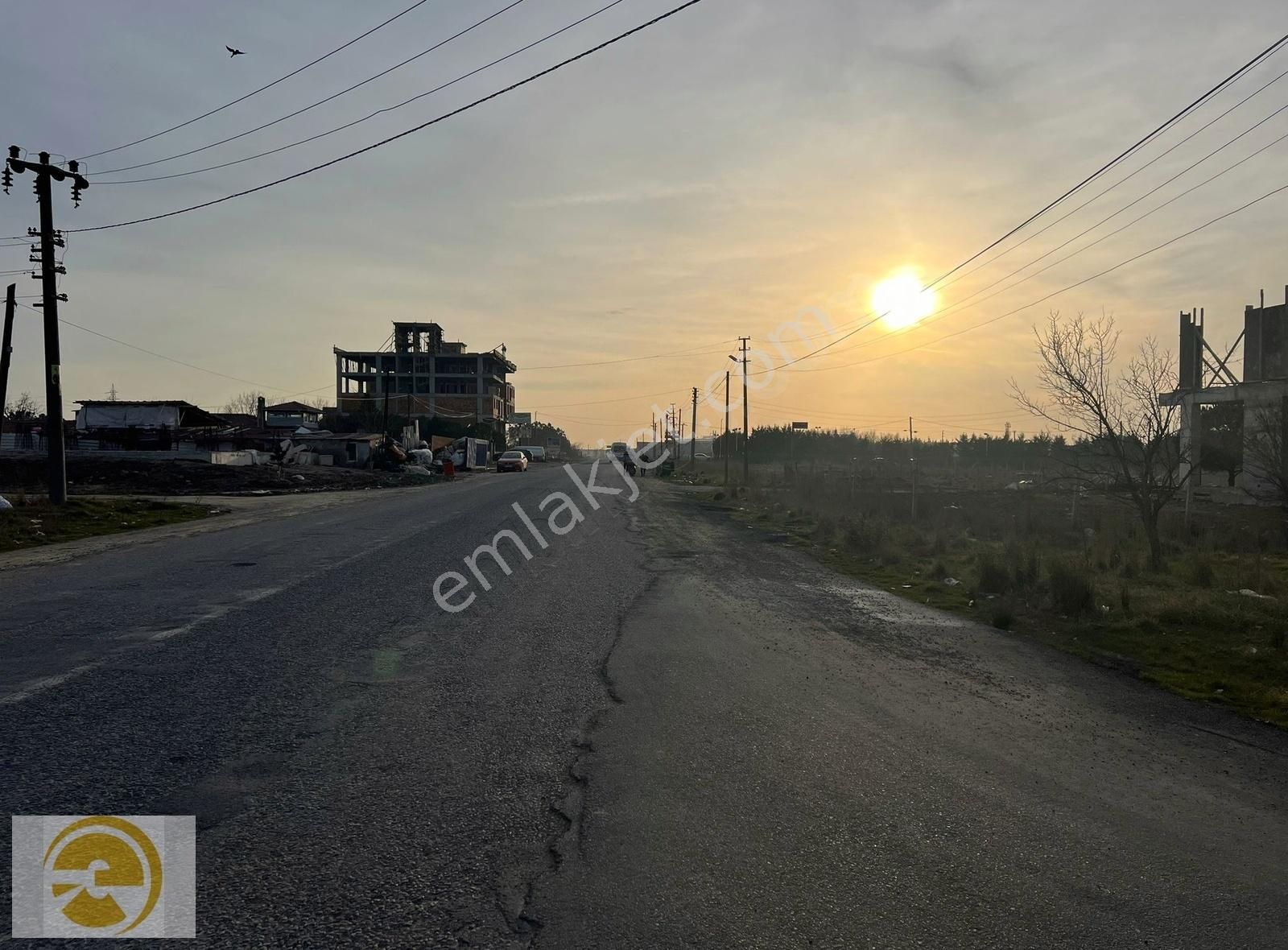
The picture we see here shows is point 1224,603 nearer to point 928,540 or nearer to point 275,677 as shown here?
point 928,540

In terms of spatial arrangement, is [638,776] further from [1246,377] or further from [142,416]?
[142,416]

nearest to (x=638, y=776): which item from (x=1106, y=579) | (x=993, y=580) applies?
(x=993, y=580)

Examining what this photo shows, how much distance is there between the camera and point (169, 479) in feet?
125

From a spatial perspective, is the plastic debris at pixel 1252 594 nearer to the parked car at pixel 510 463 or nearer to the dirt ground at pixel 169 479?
the dirt ground at pixel 169 479

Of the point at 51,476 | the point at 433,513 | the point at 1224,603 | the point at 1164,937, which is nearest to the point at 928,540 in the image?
the point at 1224,603

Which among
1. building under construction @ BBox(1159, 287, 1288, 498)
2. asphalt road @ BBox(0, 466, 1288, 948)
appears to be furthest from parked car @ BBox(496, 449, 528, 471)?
asphalt road @ BBox(0, 466, 1288, 948)

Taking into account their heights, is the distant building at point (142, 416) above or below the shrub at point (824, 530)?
above

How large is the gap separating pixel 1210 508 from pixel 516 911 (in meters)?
28.0

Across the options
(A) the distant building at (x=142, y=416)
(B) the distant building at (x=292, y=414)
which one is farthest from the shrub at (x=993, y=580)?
(B) the distant building at (x=292, y=414)

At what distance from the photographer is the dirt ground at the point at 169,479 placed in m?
35.1

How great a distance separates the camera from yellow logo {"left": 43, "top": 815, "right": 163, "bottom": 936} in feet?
11.0

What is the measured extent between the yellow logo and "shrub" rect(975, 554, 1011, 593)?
11.4m

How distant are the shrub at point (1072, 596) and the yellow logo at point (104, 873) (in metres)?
10.2

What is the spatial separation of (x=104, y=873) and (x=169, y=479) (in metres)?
38.9
